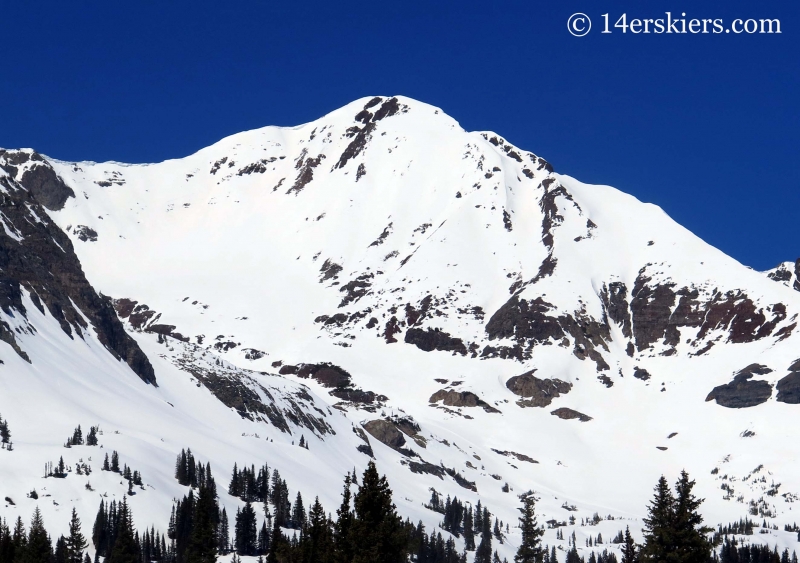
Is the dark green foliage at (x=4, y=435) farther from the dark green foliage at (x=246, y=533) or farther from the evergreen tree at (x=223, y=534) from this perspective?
the dark green foliage at (x=246, y=533)

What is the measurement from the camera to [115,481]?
523 feet

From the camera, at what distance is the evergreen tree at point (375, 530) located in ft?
203

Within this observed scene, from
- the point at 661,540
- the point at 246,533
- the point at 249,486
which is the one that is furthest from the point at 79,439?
the point at 661,540

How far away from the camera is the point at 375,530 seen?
62.5m

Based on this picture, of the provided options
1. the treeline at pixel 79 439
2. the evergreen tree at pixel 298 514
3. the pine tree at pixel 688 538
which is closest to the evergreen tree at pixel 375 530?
the pine tree at pixel 688 538

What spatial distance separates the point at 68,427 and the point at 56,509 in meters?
39.6

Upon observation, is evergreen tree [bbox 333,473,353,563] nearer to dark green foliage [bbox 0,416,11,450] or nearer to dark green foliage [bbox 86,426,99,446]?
dark green foliage [bbox 0,416,11,450]

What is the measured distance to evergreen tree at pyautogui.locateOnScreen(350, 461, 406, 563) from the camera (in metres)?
62.0

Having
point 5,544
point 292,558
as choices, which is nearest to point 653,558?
point 292,558

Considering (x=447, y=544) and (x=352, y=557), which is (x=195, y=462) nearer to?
(x=447, y=544)

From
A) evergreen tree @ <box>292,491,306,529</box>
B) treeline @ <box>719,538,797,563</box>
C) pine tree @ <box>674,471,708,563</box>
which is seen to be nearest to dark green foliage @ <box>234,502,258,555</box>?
evergreen tree @ <box>292,491,306,529</box>

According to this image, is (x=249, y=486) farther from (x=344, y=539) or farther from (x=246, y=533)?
(x=344, y=539)

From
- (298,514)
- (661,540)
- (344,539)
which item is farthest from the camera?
(298,514)

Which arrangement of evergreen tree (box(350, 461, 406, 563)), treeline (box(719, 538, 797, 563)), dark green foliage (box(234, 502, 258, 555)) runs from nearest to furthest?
evergreen tree (box(350, 461, 406, 563)), dark green foliage (box(234, 502, 258, 555)), treeline (box(719, 538, 797, 563))
